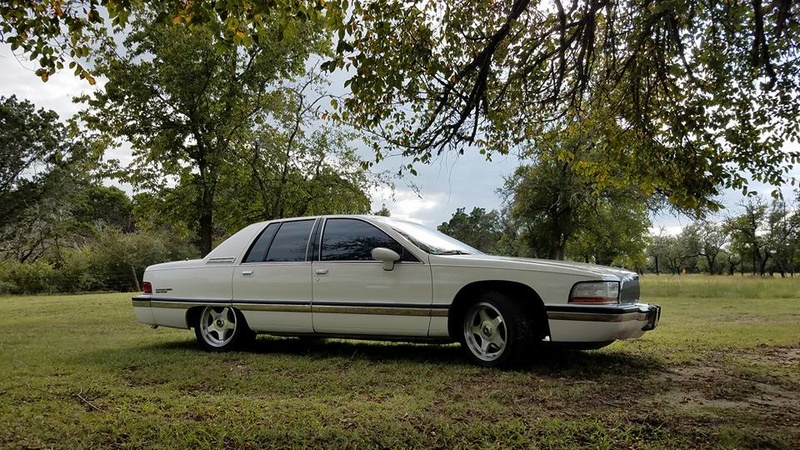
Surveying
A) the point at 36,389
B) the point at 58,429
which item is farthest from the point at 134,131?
the point at 58,429

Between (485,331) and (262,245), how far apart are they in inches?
113

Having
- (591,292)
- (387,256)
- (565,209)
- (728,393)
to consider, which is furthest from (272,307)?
(565,209)

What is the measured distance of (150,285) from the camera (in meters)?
7.02

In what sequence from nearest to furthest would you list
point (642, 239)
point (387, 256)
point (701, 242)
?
point (387, 256), point (642, 239), point (701, 242)

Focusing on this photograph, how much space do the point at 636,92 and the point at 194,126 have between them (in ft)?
43.9

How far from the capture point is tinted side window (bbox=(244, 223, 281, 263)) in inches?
254

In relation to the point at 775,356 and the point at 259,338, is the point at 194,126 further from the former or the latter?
the point at 775,356

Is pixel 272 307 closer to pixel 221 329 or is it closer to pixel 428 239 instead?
pixel 221 329

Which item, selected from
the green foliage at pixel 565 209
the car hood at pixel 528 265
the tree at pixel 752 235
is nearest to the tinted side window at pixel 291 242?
the car hood at pixel 528 265

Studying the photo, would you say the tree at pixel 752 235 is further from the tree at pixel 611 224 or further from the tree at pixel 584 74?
the tree at pixel 584 74

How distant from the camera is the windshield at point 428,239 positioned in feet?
18.7

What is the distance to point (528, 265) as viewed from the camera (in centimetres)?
506

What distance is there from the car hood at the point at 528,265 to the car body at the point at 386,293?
1 cm

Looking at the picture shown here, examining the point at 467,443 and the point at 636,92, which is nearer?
the point at 467,443
